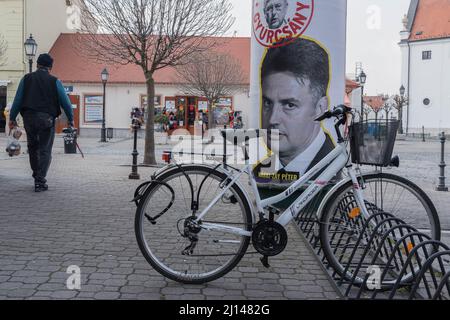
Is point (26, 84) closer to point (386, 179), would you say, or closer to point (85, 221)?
point (85, 221)

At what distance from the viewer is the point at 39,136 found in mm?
8492

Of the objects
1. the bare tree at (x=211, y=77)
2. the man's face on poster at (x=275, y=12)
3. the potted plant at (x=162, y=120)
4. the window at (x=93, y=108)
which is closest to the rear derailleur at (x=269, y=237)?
the man's face on poster at (x=275, y=12)

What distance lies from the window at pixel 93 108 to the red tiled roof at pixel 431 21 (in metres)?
42.8

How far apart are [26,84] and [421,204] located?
645cm

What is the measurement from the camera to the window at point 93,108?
Result: 40156mm

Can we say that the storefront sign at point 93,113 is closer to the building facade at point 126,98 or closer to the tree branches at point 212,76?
the building facade at point 126,98

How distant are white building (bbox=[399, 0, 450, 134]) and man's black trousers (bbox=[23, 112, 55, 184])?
2354 inches

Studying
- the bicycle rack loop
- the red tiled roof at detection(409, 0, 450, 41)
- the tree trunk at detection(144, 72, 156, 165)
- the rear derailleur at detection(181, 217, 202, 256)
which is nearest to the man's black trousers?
the rear derailleur at detection(181, 217, 202, 256)

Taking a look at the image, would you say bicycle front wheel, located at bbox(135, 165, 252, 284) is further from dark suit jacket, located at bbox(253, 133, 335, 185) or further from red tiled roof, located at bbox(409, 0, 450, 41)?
red tiled roof, located at bbox(409, 0, 450, 41)

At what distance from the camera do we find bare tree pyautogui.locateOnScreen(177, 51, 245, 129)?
111ft

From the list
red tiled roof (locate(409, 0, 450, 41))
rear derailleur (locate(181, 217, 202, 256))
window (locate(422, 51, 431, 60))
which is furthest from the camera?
window (locate(422, 51, 431, 60))

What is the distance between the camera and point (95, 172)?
42.8 ft

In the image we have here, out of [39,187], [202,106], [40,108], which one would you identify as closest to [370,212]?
[40,108]

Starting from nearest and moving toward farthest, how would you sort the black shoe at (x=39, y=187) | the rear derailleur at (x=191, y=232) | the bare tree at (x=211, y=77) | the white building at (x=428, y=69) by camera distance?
the rear derailleur at (x=191, y=232), the black shoe at (x=39, y=187), the bare tree at (x=211, y=77), the white building at (x=428, y=69)
